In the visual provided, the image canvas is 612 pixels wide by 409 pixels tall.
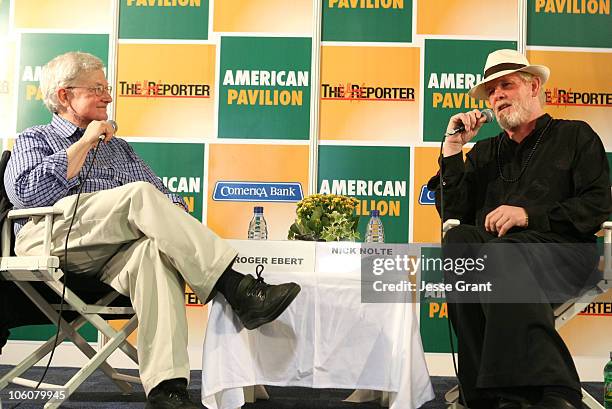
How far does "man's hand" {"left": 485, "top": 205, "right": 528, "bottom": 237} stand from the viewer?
2768mm

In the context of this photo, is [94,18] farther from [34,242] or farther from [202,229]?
[202,229]

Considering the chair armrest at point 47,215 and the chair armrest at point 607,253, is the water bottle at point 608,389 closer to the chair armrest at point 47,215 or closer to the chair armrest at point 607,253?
the chair armrest at point 607,253

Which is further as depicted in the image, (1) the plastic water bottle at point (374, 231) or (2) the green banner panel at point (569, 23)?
(2) the green banner panel at point (569, 23)

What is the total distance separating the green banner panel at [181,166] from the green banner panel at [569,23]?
2.10m

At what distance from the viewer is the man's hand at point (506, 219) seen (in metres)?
2.77

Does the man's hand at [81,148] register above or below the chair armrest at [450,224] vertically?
above

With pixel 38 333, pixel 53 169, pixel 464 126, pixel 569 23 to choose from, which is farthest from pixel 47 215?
pixel 569 23

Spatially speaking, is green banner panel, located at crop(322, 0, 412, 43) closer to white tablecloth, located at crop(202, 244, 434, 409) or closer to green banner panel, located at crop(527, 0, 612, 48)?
green banner panel, located at crop(527, 0, 612, 48)

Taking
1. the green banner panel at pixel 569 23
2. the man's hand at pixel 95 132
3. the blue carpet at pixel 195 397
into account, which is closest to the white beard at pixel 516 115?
the blue carpet at pixel 195 397

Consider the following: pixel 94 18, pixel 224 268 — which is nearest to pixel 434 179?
pixel 224 268

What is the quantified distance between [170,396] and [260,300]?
40 centimetres

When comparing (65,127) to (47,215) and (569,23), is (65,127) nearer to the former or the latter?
(47,215)

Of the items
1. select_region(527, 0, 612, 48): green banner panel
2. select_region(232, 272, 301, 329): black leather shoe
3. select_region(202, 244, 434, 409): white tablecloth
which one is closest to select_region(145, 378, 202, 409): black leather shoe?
select_region(202, 244, 434, 409): white tablecloth

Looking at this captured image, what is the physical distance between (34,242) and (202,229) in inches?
25.5
